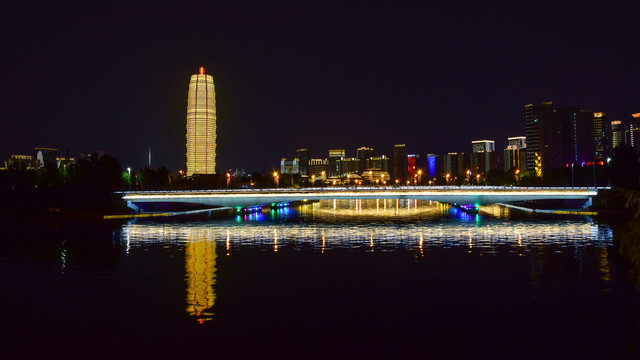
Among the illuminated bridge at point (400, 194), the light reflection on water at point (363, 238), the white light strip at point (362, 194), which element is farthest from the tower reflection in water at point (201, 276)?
the illuminated bridge at point (400, 194)

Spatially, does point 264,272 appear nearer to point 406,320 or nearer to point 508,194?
point 406,320

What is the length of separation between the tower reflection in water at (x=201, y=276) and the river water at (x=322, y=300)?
130 mm

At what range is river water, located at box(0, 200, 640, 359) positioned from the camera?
21.7 meters

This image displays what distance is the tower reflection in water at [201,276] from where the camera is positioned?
27.5 meters

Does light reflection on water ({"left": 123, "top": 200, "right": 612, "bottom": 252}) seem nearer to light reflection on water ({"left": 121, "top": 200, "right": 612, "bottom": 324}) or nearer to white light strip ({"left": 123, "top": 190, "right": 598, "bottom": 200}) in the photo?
light reflection on water ({"left": 121, "top": 200, "right": 612, "bottom": 324})

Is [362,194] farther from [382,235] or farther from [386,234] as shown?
[382,235]

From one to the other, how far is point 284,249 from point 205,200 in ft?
190

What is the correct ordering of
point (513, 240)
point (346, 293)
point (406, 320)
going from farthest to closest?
point (513, 240), point (346, 293), point (406, 320)

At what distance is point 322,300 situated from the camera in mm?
29500

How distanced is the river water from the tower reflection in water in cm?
13

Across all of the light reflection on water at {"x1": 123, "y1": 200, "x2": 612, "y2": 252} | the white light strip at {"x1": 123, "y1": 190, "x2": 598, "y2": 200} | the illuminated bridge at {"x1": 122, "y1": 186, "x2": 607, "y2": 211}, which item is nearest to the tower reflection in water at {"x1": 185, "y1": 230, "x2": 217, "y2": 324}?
the light reflection on water at {"x1": 123, "y1": 200, "x2": 612, "y2": 252}

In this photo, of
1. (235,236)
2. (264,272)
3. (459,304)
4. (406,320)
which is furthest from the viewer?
(235,236)

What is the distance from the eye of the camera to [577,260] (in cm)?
4291

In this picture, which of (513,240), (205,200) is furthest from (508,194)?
(205,200)
